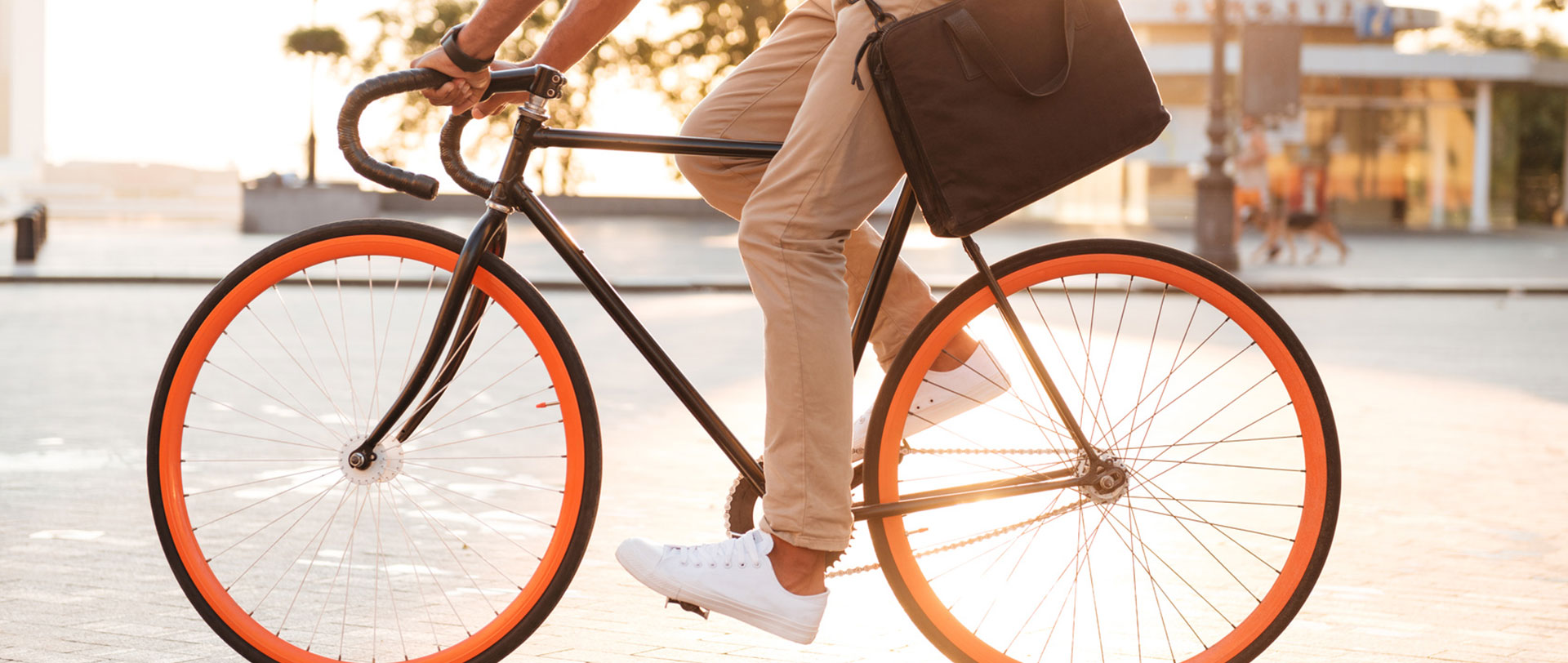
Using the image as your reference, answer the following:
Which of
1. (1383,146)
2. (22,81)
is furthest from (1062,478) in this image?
(22,81)

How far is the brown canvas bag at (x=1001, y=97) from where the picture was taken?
2.57 m

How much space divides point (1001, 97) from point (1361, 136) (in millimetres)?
43291

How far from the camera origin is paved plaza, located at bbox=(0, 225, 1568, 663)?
11.4 ft

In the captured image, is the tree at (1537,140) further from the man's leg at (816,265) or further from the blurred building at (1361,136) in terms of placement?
the man's leg at (816,265)

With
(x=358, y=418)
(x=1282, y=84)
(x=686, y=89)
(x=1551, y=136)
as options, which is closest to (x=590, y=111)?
(x=686, y=89)

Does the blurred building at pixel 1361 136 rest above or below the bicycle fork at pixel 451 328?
below

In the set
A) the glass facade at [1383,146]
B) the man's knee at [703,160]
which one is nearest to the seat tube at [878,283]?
the man's knee at [703,160]

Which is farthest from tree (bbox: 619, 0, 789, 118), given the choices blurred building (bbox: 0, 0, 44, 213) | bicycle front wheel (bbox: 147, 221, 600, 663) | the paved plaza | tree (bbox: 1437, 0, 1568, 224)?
bicycle front wheel (bbox: 147, 221, 600, 663)

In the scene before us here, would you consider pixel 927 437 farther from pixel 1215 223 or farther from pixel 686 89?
pixel 686 89

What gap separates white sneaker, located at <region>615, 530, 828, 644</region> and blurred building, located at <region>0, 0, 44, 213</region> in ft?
160

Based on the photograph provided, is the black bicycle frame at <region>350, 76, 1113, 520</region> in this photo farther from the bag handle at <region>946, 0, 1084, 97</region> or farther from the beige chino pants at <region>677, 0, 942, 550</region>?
the bag handle at <region>946, 0, 1084, 97</region>

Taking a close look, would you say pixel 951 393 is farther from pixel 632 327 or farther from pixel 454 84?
pixel 454 84

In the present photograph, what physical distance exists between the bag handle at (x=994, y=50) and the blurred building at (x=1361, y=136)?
38.6 m

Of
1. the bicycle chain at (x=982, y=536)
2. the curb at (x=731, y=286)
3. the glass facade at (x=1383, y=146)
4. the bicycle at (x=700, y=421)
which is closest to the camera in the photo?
the bicycle at (x=700, y=421)
